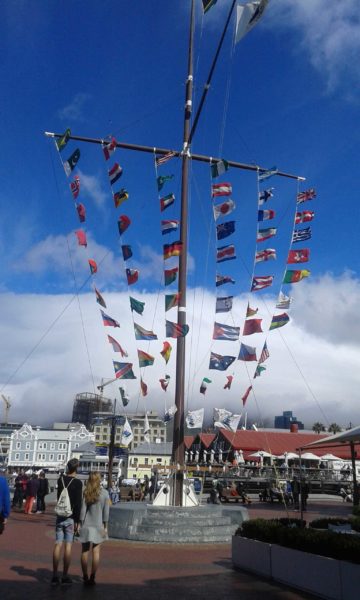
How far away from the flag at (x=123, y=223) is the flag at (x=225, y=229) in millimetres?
3160

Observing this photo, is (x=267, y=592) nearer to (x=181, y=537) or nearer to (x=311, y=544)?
(x=311, y=544)

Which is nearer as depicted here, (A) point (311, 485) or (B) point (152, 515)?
(B) point (152, 515)

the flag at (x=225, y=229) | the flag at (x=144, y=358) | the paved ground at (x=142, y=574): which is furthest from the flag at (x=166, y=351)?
the paved ground at (x=142, y=574)

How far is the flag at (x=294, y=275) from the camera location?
1783 cm

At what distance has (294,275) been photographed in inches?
704

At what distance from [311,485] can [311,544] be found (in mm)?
29414

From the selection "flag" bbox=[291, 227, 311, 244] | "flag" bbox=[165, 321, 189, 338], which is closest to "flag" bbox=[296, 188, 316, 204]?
"flag" bbox=[291, 227, 311, 244]

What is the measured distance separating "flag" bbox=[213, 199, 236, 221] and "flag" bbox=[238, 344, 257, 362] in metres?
4.67

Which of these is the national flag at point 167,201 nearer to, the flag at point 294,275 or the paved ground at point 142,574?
the flag at point 294,275

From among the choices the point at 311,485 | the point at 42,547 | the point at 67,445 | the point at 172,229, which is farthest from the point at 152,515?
the point at 67,445

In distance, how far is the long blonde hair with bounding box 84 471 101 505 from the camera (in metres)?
7.09

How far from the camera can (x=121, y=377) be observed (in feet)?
54.0

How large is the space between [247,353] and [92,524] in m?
10.4

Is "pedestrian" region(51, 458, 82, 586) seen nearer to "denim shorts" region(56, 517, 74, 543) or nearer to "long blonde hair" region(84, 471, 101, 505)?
"denim shorts" region(56, 517, 74, 543)
